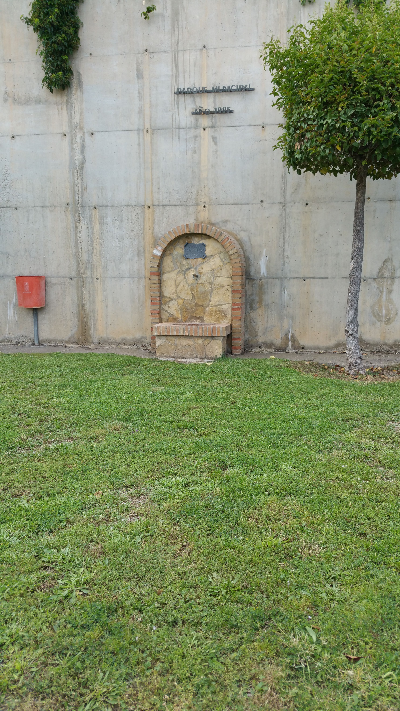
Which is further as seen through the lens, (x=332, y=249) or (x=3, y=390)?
(x=332, y=249)

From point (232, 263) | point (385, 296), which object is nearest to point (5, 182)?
point (232, 263)

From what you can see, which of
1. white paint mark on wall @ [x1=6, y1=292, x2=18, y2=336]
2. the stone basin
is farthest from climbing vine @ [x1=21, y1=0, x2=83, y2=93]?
the stone basin

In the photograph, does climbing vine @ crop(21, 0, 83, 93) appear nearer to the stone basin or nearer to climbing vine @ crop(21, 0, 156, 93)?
climbing vine @ crop(21, 0, 156, 93)

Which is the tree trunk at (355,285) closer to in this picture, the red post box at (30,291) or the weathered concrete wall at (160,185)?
the weathered concrete wall at (160,185)

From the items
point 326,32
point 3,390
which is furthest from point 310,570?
point 326,32

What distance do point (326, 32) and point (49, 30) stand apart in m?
4.63

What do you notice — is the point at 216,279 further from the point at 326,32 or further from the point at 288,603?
the point at 288,603

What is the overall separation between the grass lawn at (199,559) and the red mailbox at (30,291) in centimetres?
419

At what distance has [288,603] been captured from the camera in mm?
2320

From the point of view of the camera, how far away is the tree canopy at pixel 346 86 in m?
5.41

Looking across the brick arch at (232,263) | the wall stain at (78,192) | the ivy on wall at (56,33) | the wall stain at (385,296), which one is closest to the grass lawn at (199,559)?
the brick arch at (232,263)

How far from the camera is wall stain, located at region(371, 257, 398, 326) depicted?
314 inches

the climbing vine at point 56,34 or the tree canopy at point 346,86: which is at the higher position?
the climbing vine at point 56,34

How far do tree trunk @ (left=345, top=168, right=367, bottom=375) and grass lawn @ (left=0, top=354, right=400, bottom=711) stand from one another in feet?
6.15
